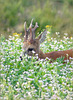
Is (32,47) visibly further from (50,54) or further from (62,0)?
(62,0)

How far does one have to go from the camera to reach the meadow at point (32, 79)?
5.08 metres

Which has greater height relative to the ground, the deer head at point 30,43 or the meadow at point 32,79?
the deer head at point 30,43

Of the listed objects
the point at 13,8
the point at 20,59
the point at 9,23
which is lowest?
the point at 20,59

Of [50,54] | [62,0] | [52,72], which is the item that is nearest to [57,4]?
[62,0]

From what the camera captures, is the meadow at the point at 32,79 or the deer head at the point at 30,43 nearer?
the meadow at the point at 32,79

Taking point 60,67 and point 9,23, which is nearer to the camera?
point 60,67

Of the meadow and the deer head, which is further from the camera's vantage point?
the deer head

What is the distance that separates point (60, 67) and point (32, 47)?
1242 millimetres

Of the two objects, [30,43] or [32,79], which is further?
[30,43]

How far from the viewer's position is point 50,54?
753 centimetres

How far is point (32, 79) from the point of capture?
5.57m

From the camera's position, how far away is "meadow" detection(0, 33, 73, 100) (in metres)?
5.08

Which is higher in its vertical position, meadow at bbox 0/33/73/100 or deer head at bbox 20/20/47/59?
deer head at bbox 20/20/47/59

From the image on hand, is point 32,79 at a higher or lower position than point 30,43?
lower
